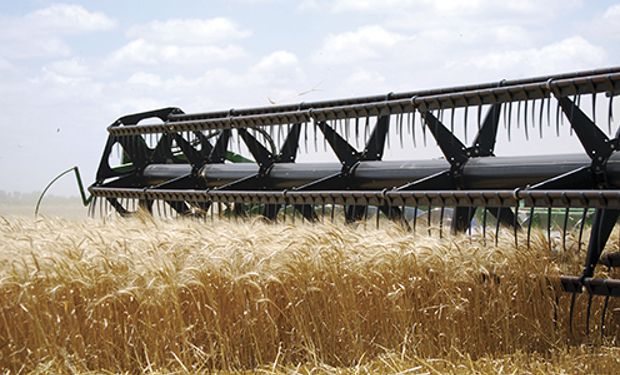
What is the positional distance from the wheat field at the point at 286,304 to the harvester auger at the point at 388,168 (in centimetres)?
35

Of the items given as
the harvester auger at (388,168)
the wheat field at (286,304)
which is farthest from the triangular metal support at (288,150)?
the wheat field at (286,304)

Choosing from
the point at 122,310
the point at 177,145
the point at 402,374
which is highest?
the point at 177,145

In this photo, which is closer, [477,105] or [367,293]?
[367,293]

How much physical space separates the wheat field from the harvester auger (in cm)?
35

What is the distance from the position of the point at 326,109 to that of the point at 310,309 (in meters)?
2.50

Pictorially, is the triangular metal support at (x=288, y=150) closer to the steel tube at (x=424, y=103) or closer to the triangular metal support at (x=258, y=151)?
the triangular metal support at (x=258, y=151)

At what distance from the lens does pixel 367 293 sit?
5445 mm

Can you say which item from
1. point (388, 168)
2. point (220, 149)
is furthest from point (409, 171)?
point (220, 149)

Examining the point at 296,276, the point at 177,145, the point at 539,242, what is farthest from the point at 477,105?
the point at 177,145

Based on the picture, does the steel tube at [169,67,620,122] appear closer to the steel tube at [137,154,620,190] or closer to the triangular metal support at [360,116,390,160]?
the triangular metal support at [360,116,390,160]

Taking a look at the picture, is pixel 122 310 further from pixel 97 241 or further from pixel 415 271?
pixel 415 271

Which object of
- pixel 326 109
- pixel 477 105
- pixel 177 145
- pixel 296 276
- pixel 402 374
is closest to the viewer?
pixel 402 374

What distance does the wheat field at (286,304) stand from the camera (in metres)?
5.05

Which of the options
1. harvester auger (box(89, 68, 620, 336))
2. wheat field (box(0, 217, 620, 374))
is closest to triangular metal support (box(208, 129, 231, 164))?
harvester auger (box(89, 68, 620, 336))
